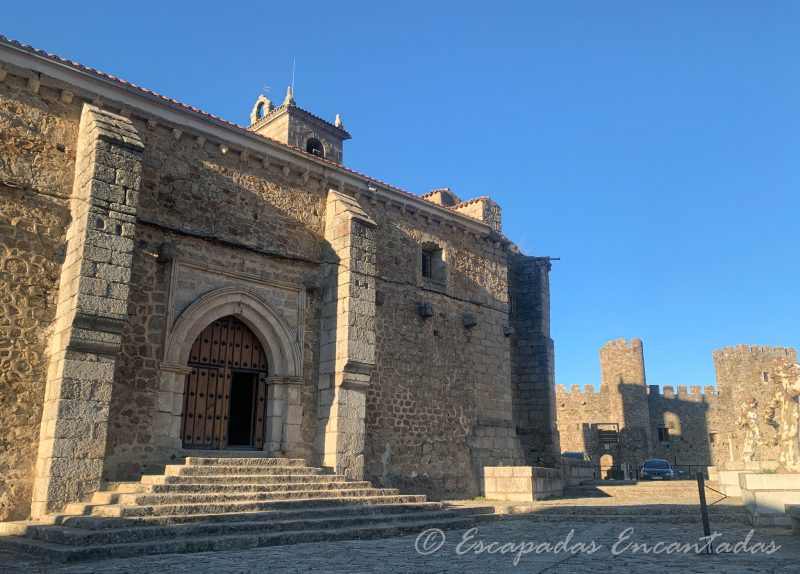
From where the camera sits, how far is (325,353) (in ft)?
40.7

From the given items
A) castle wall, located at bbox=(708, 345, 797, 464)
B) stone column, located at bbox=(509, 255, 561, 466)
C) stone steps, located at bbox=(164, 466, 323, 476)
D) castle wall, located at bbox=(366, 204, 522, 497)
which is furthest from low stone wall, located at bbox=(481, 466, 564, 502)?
castle wall, located at bbox=(708, 345, 797, 464)

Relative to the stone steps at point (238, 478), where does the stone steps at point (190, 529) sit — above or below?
below

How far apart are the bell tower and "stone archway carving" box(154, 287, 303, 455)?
33.0 feet

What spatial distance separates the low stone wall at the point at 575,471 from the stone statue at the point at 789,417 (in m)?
6.40

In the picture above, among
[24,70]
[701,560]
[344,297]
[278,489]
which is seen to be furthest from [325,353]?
[701,560]

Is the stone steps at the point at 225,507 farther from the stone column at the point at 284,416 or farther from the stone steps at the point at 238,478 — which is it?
the stone column at the point at 284,416

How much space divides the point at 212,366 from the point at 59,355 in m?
2.81

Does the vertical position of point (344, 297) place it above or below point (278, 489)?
above

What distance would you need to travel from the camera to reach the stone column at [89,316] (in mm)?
8539

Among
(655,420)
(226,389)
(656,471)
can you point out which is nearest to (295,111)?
(226,389)

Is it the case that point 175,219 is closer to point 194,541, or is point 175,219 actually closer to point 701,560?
point 194,541

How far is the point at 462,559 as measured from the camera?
6.90 metres

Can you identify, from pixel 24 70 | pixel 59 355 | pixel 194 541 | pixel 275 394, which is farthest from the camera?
pixel 275 394

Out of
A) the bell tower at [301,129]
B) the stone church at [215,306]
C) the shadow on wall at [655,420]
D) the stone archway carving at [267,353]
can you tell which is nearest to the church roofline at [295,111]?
the bell tower at [301,129]
